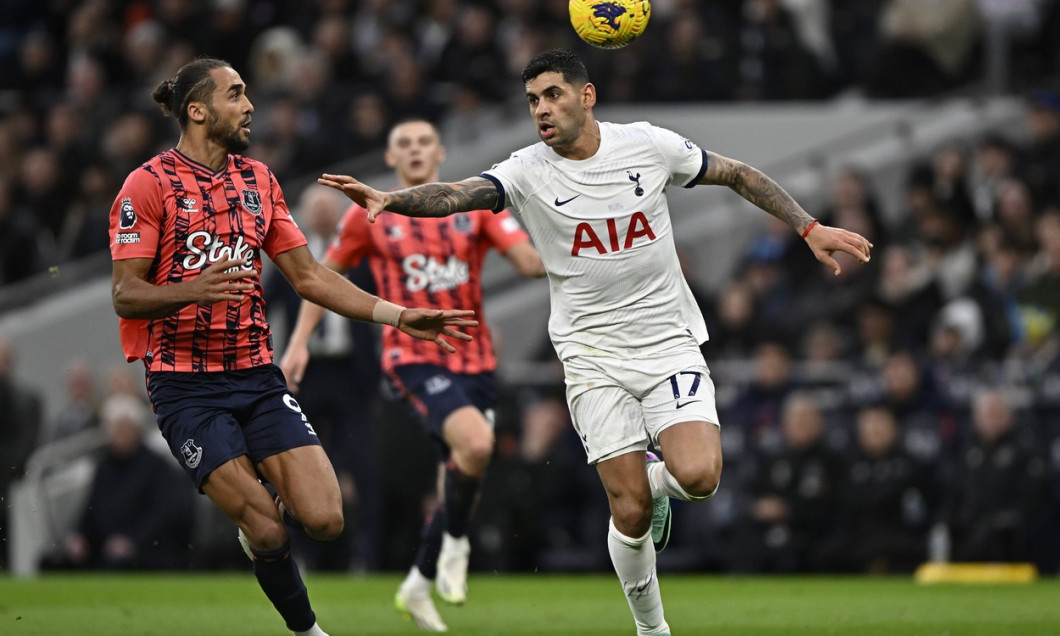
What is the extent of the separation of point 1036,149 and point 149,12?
40.1 feet

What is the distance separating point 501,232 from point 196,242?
3.23 meters

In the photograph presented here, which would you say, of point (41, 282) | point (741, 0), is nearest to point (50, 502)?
point (41, 282)

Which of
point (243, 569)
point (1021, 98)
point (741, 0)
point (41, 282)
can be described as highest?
point (741, 0)

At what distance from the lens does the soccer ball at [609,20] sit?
Result: 8.73 meters

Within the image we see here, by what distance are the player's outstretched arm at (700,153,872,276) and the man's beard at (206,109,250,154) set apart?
234 cm

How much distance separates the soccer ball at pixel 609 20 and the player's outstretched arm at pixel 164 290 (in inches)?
94.5

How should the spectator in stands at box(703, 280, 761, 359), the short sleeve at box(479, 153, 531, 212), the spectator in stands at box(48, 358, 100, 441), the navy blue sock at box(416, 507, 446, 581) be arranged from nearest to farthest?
1. the short sleeve at box(479, 153, 531, 212)
2. the navy blue sock at box(416, 507, 446, 581)
3. the spectator in stands at box(703, 280, 761, 359)
4. the spectator in stands at box(48, 358, 100, 441)

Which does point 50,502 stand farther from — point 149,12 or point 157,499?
point 149,12

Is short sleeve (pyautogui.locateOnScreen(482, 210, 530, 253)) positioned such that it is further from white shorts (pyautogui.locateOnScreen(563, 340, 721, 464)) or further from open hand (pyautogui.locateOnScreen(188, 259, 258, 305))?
open hand (pyautogui.locateOnScreen(188, 259, 258, 305))

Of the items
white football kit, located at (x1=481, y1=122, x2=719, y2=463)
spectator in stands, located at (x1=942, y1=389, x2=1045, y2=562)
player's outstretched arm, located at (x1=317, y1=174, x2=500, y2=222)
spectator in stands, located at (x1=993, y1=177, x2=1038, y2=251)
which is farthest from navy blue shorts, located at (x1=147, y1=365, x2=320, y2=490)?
spectator in stands, located at (x1=993, y1=177, x2=1038, y2=251)

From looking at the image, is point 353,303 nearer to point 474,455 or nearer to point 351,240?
point 474,455

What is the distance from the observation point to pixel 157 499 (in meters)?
15.3

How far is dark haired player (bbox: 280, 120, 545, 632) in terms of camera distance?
10.0 m

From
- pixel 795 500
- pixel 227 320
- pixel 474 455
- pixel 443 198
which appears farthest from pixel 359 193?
pixel 795 500
